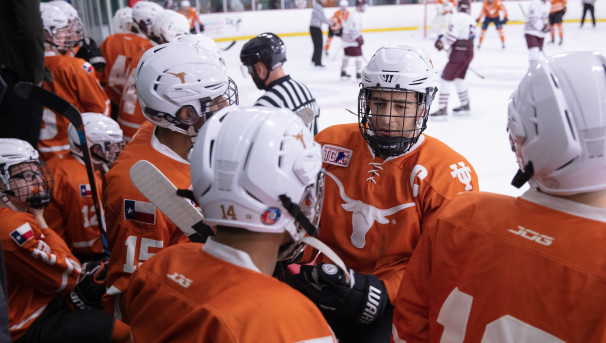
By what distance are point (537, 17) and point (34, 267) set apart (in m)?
9.84

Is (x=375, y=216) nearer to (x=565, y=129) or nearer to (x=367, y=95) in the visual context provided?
(x=367, y=95)

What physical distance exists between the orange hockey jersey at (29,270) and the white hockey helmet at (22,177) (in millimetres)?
165

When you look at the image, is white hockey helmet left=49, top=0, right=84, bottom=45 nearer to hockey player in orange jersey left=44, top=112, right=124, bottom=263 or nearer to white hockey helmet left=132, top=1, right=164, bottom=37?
white hockey helmet left=132, top=1, right=164, bottom=37

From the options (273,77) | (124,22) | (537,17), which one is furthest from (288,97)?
(537,17)

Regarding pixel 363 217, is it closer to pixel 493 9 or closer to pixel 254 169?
pixel 254 169

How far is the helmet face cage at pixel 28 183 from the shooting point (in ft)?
7.42

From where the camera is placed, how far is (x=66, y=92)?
3857 millimetres

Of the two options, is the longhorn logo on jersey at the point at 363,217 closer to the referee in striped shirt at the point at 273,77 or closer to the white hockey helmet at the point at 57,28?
the referee in striped shirt at the point at 273,77

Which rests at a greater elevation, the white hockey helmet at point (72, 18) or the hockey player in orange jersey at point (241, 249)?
the white hockey helmet at point (72, 18)

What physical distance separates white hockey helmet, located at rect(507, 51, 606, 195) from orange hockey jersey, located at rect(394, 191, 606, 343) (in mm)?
66

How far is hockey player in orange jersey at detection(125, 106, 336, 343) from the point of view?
96cm

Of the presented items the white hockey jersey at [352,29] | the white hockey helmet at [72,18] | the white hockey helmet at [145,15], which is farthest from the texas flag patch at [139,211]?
the white hockey jersey at [352,29]

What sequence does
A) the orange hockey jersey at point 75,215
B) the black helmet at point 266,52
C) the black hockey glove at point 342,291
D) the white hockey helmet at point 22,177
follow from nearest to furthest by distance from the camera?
the black hockey glove at point 342,291 → the white hockey helmet at point 22,177 → the orange hockey jersey at point 75,215 → the black helmet at point 266,52

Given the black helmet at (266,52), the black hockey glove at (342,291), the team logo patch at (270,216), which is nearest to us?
the team logo patch at (270,216)
